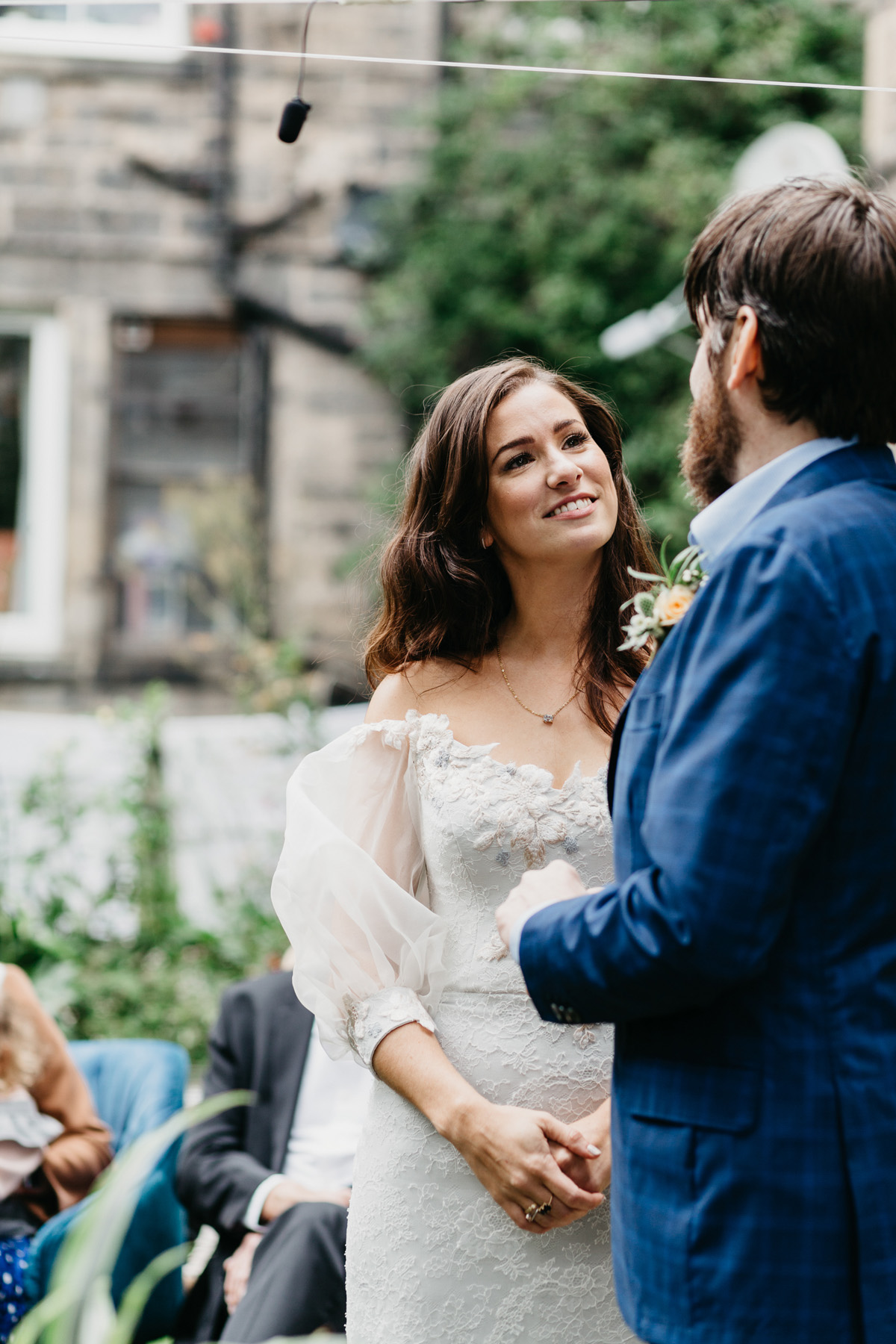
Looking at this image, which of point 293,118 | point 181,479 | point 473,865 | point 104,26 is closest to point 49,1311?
point 473,865

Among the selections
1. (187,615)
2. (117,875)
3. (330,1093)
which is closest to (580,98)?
(187,615)

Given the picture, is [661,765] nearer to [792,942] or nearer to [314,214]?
[792,942]

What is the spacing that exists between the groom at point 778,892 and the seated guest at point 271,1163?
1555 millimetres

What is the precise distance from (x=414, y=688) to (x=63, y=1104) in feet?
5.91

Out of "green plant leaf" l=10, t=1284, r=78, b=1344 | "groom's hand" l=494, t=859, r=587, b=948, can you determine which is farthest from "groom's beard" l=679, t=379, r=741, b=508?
"green plant leaf" l=10, t=1284, r=78, b=1344

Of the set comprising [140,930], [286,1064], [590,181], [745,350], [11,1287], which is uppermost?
[590,181]

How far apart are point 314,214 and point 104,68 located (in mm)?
1567

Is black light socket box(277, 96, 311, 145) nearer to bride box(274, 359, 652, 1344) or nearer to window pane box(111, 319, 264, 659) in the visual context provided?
bride box(274, 359, 652, 1344)

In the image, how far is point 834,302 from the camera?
124cm

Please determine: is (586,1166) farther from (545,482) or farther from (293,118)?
(293,118)

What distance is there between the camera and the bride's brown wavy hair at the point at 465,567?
6.43 feet

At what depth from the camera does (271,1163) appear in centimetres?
303

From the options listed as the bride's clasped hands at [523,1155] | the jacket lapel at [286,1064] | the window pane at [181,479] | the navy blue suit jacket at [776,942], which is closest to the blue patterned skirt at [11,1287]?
the jacket lapel at [286,1064]

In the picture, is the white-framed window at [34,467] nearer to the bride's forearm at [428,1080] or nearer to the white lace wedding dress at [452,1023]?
the white lace wedding dress at [452,1023]
